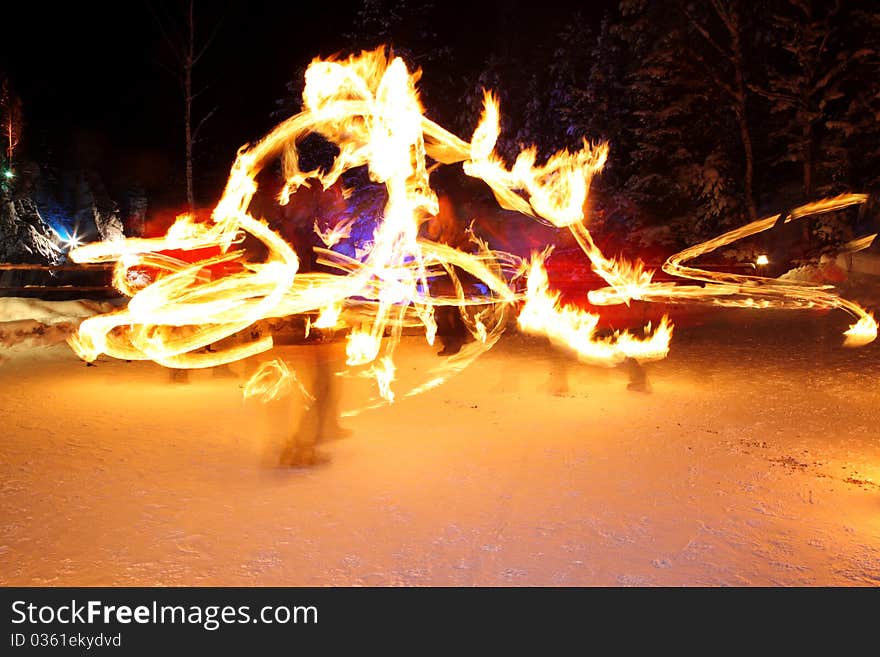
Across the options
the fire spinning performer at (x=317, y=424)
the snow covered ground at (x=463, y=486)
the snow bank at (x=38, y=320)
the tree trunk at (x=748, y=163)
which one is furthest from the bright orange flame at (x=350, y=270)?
the tree trunk at (x=748, y=163)

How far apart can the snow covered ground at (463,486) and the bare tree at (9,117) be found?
22.2 m

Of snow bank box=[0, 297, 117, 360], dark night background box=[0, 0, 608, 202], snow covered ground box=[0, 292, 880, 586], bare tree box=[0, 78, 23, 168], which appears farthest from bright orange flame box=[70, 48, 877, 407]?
bare tree box=[0, 78, 23, 168]

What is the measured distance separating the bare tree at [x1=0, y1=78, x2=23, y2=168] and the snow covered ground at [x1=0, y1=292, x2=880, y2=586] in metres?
22.2

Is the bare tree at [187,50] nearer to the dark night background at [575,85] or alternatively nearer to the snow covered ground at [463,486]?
the dark night background at [575,85]

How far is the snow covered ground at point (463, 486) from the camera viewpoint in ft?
15.3

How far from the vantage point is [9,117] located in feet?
93.5

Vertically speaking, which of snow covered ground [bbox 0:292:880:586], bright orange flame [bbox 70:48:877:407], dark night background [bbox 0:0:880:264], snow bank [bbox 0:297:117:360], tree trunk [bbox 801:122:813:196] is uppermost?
dark night background [bbox 0:0:880:264]

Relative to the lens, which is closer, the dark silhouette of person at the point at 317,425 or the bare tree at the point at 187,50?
the dark silhouette of person at the point at 317,425

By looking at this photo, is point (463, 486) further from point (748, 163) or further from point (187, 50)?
point (187, 50)

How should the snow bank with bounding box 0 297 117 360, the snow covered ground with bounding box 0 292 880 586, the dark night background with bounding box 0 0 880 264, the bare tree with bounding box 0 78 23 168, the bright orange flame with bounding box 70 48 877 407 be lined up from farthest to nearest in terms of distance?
1. the bare tree with bounding box 0 78 23 168
2. the dark night background with bounding box 0 0 880 264
3. the snow bank with bounding box 0 297 117 360
4. the bright orange flame with bounding box 70 48 877 407
5. the snow covered ground with bounding box 0 292 880 586

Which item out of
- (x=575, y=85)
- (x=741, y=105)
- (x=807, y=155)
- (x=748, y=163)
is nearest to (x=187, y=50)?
(x=575, y=85)

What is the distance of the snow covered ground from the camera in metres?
4.65

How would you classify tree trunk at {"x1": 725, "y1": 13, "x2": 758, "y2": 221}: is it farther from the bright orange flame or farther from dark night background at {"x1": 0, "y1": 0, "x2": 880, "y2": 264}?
the bright orange flame

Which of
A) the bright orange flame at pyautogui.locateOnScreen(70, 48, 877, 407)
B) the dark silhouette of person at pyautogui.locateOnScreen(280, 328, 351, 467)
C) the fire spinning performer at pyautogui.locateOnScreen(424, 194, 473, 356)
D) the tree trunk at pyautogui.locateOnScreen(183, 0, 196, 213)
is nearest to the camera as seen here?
the dark silhouette of person at pyautogui.locateOnScreen(280, 328, 351, 467)
